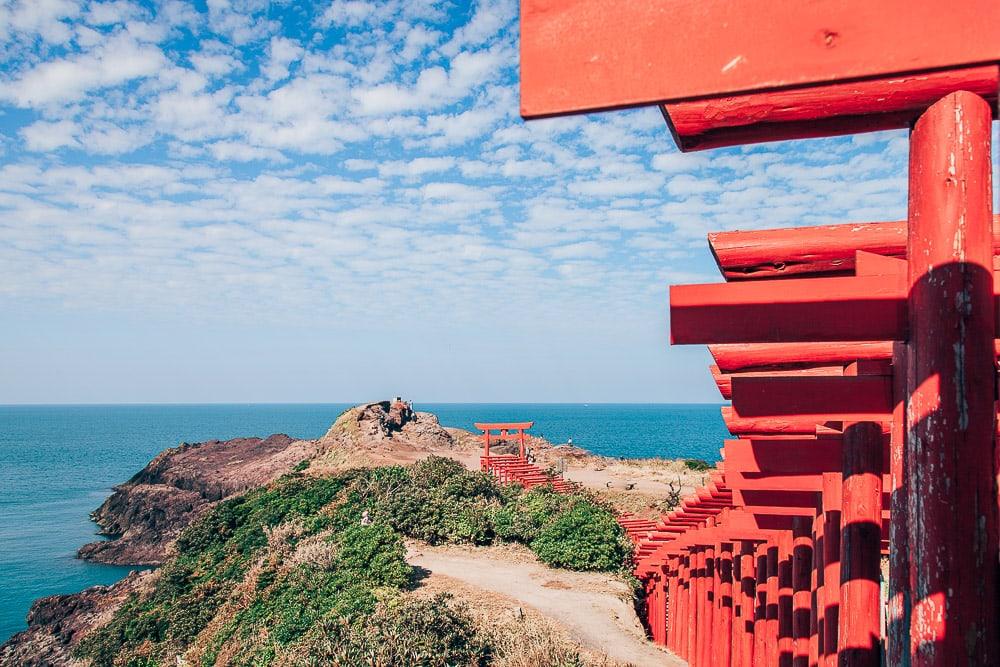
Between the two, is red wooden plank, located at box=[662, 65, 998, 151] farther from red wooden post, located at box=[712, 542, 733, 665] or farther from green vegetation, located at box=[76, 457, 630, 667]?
green vegetation, located at box=[76, 457, 630, 667]

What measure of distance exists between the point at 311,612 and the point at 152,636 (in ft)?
19.2

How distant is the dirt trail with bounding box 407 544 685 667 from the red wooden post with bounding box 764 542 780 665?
14.2 ft

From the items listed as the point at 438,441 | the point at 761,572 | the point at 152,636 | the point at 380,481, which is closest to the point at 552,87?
the point at 761,572

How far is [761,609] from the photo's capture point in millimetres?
6539

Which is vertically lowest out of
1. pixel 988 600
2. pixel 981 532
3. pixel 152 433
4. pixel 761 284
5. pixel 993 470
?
pixel 152 433

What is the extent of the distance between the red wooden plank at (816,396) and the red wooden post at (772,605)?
4.46 meters

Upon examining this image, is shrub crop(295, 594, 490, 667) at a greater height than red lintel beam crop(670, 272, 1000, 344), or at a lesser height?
lesser

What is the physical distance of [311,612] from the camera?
1224 centimetres

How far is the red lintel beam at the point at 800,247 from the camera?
2.08 metres

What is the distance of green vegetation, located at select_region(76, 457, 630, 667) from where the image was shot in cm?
1040

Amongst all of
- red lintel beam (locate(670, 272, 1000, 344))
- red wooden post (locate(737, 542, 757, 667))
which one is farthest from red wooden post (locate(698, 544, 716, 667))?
red lintel beam (locate(670, 272, 1000, 344))

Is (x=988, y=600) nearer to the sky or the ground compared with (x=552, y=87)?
nearer to the ground

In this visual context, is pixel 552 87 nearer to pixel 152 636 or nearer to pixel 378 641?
pixel 378 641

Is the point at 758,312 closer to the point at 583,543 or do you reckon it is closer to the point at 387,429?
the point at 583,543
